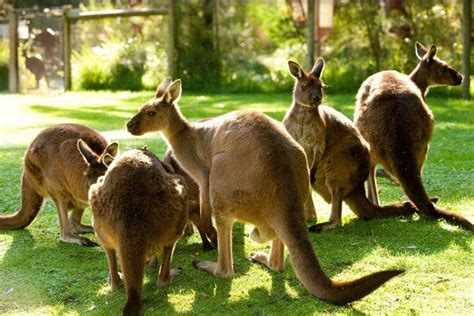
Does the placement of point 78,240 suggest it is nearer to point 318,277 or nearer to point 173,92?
point 173,92

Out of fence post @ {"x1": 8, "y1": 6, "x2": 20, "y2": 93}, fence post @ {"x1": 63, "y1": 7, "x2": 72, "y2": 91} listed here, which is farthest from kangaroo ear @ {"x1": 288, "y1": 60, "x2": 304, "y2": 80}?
fence post @ {"x1": 8, "y1": 6, "x2": 20, "y2": 93}

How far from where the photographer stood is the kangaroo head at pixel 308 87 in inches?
233

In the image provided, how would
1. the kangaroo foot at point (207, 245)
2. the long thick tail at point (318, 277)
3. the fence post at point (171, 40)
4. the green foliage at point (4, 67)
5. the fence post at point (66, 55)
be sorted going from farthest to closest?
the green foliage at point (4, 67)
the fence post at point (66, 55)
the fence post at point (171, 40)
the kangaroo foot at point (207, 245)
the long thick tail at point (318, 277)

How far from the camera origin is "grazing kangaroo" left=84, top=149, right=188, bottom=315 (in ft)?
13.5

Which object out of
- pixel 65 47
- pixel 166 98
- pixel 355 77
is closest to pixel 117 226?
pixel 166 98

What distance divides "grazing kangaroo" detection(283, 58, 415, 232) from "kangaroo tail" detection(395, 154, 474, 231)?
19 centimetres

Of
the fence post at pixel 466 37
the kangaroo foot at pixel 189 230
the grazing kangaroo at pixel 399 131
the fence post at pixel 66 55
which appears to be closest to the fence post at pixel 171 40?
the fence post at pixel 66 55

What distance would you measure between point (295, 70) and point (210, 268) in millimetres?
2046

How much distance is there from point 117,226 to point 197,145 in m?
1.20

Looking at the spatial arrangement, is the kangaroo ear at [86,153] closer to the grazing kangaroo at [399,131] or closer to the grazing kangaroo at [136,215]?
the grazing kangaroo at [136,215]

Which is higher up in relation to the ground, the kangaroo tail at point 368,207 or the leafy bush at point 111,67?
the leafy bush at point 111,67

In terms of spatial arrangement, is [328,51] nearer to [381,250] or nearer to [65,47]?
[65,47]

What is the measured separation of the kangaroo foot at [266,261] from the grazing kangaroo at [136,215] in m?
0.56

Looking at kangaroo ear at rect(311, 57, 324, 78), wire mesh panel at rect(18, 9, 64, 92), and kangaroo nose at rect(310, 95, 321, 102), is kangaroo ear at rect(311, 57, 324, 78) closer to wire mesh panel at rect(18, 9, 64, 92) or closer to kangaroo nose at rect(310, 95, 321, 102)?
kangaroo nose at rect(310, 95, 321, 102)
